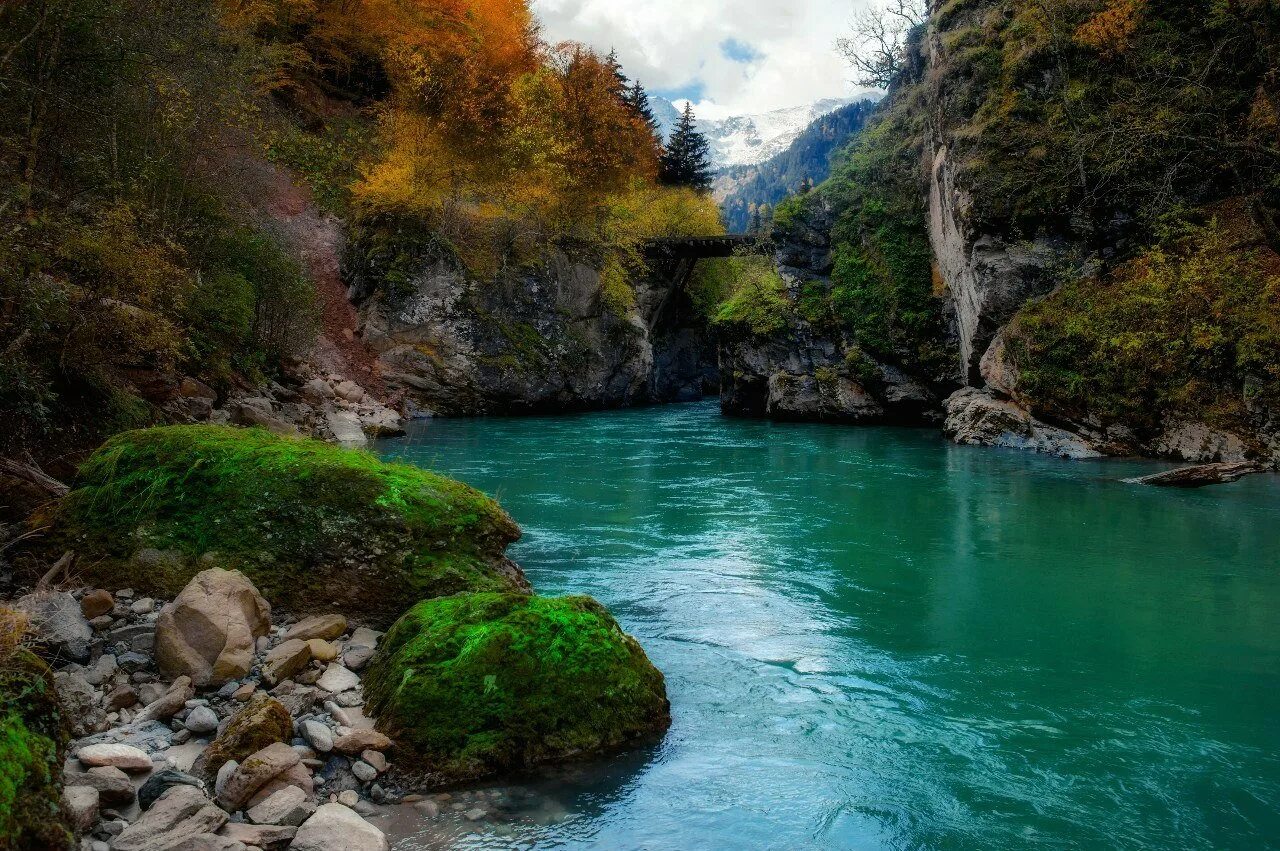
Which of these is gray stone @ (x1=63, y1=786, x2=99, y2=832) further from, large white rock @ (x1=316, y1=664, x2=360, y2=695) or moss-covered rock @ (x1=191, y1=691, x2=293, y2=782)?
large white rock @ (x1=316, y1=664, x2=360, y2=695)

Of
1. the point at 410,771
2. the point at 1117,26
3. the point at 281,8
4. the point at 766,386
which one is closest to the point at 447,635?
the point at 410,771

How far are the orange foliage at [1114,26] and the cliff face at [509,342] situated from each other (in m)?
18.6

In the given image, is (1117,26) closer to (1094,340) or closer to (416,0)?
(1094,340)

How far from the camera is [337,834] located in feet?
10.6

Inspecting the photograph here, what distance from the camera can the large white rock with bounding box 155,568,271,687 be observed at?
4152mm

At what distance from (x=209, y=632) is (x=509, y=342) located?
2452 centimetres

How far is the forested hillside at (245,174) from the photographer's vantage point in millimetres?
7719

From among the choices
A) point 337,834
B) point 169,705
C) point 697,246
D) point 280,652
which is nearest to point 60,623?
point 169,705

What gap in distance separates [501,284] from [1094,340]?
1936 centimetres

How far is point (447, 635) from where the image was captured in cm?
455

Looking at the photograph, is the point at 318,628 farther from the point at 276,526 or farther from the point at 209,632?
the point at 276,526

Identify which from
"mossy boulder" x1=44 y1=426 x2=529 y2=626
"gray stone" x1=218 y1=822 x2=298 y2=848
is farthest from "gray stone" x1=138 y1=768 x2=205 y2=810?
"mossy boulder" x1=44 y1=426 x2=529 y2=626

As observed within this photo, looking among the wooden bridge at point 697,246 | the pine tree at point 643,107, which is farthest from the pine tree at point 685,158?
the wooden bridge at point 697,246

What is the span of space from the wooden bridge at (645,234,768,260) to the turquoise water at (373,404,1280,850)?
75.9 feet
